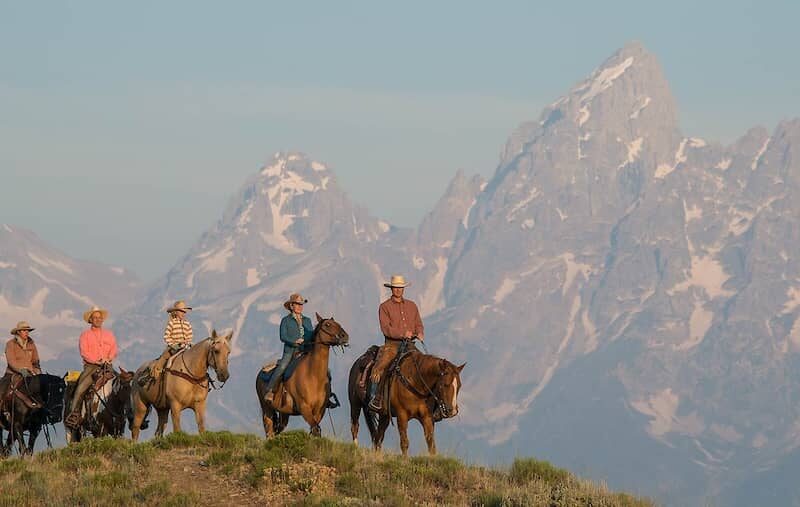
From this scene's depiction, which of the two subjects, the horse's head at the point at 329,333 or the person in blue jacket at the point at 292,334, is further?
the person in blue jacket at the point at 292,334

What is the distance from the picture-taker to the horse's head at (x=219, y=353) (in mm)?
33750

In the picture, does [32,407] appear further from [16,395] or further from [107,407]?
[107,407]

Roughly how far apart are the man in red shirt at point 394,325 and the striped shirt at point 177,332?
513 cm

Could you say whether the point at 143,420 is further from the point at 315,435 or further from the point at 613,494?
the point at 613,494

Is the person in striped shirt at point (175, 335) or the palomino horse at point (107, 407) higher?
the person in striped shirt at point (175, 335)

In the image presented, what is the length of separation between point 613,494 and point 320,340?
29.0 ft

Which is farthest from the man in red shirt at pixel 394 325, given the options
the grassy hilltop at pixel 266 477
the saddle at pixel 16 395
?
the saddle at pixel 16 395

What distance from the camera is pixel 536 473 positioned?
29.0m

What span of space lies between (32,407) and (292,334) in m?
7.90

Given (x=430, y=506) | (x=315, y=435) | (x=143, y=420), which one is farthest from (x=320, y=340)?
(x=430, y=506)

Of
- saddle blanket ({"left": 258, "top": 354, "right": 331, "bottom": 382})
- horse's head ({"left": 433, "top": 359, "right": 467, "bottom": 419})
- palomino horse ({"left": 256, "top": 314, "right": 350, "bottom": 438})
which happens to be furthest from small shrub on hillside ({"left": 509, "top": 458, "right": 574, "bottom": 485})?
saddle blanket ({"left": 258, "top": 354, "right": 331, "bottom": 382})

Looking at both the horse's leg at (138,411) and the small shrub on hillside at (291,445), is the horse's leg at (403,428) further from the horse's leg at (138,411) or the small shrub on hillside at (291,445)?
the horse's leg at (138,411)

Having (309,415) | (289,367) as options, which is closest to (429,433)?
(309,415)

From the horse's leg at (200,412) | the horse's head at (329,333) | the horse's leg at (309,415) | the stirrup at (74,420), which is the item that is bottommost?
the horse's leg at (309,415)
